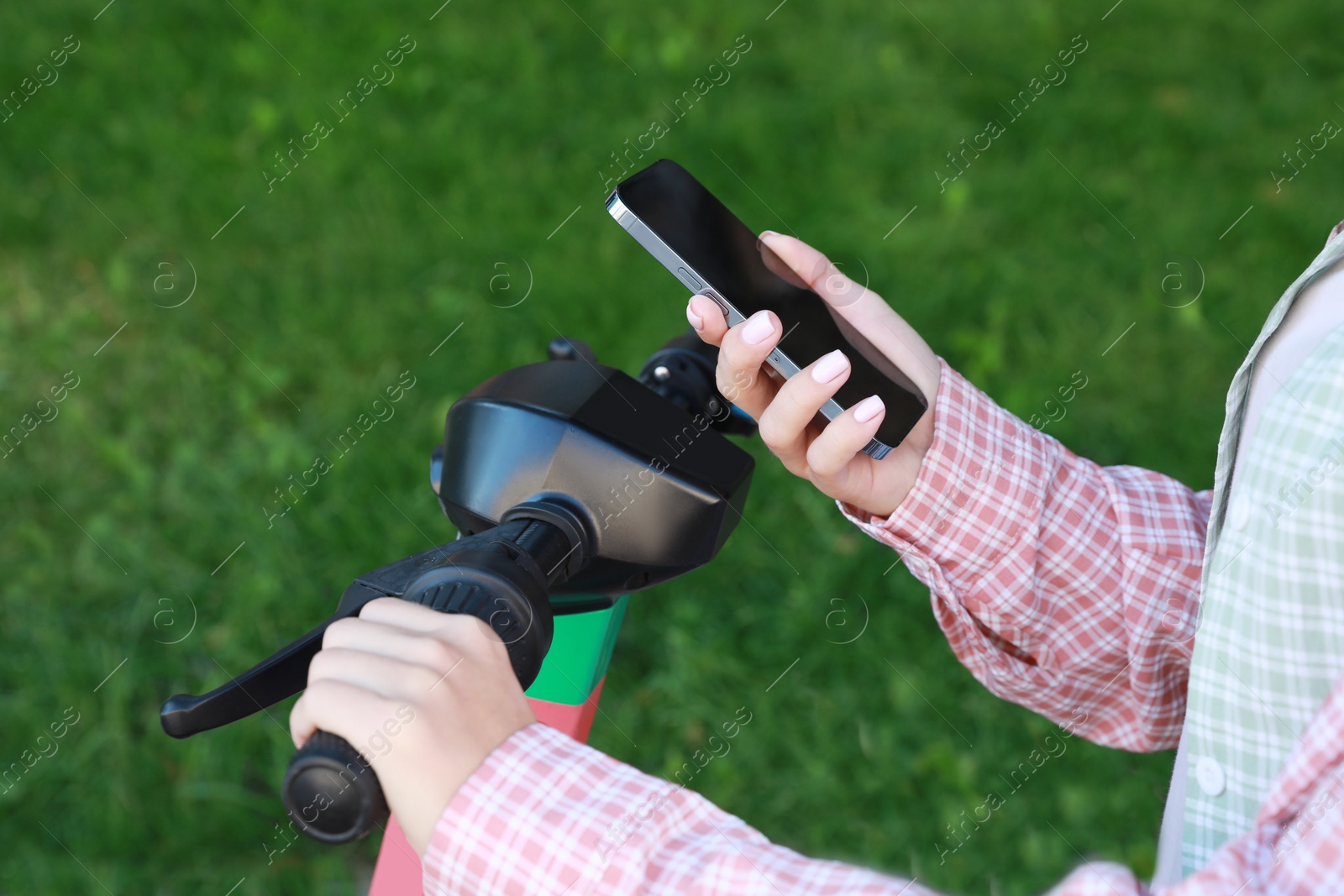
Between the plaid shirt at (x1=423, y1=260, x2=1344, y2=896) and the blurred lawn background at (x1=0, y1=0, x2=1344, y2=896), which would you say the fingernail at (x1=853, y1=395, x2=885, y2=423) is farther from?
the blurred lawn background at (x1=0, y1=0, x2=1344, y2=896)

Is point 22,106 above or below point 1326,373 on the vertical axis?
above

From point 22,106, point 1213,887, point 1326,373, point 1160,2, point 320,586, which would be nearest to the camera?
point 1213,887

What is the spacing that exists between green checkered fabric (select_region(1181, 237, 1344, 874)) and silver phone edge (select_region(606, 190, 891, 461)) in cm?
39

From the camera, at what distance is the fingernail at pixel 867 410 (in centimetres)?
108

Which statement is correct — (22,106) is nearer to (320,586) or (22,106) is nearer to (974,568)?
(320,586)

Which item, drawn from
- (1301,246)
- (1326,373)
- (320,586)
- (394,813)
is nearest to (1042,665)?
(1326,373)

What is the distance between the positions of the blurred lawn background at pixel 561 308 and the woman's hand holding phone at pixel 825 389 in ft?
4.11

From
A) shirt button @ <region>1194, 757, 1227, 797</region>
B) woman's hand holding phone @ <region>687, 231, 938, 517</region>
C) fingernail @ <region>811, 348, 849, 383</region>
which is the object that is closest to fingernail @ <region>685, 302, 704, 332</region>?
woman's hand holding phone @ <region>687, 231, 938, 517</region>

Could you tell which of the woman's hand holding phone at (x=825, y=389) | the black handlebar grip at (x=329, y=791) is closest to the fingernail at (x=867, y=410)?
the woman's hand holding phone at (x=825, y=389)

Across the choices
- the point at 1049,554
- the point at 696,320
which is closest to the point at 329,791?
the point at 696,320

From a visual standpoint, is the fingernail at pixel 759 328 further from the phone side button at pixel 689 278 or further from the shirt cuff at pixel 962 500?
the shirt cuff at pixel 962 500

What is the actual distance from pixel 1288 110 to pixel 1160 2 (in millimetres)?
636

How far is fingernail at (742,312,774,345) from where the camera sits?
1.04 meters

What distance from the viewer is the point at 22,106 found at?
336 cm
